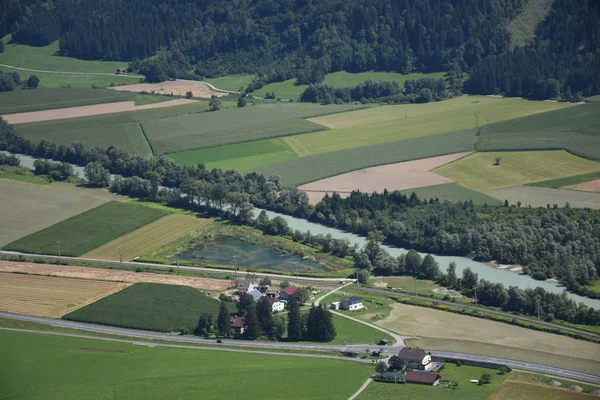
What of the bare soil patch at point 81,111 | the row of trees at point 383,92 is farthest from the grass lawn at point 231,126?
the bare soil patch at point 81,111

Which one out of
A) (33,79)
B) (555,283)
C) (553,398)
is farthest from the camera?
(33,79)

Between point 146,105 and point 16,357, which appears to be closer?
point 16,357

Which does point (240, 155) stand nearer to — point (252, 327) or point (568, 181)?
point (568, 181)

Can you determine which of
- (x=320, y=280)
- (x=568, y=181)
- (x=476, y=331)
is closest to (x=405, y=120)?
(x=568, y=181)

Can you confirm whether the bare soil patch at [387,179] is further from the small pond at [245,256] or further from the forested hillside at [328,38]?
the forested hillside at [328,38]

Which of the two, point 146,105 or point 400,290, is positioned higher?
point 146,105

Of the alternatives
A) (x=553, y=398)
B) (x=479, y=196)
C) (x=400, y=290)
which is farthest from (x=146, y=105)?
(x=553, y=398)

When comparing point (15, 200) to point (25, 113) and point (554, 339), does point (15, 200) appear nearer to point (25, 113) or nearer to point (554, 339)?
point (25, 113)
